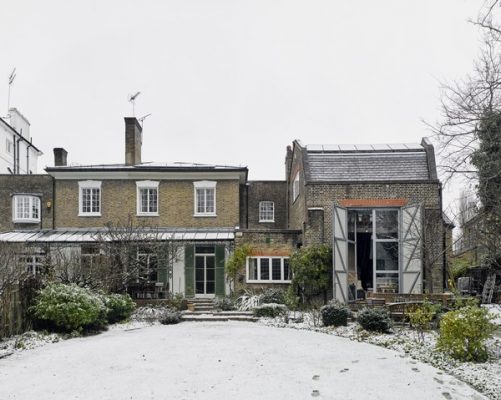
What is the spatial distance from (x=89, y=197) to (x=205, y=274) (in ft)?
23.7

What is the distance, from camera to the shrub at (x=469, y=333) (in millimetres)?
10500

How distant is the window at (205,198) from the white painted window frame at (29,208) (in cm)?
823

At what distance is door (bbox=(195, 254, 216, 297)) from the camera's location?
23.4m

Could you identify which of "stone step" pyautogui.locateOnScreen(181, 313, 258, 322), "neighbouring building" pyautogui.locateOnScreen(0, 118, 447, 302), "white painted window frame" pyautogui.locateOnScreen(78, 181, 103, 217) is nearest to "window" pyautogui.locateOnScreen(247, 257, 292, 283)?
"neighbouring building" pyautogui.locateOnScreen(0, 118, 447, 302)

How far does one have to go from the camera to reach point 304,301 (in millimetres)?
19656

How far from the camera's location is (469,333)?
10.5 metres

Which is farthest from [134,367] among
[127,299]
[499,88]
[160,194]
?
[160,194]

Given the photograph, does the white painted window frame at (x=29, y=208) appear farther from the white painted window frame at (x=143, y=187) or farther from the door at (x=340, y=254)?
the door at (x=340, y=254)

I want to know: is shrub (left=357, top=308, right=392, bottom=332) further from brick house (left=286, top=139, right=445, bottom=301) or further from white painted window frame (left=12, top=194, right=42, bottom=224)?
white painted window frame (left=12, top=194, right=42, bottom=224)

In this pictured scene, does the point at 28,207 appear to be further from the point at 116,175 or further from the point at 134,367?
the point at 134,367

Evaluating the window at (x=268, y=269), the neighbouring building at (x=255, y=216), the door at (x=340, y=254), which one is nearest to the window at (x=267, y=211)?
the neighbouring building at (x=255, y=216)

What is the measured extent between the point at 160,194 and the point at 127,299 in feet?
27.4

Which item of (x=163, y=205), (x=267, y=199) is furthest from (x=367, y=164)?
(x=163, y=205)

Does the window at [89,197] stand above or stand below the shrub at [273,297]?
above
